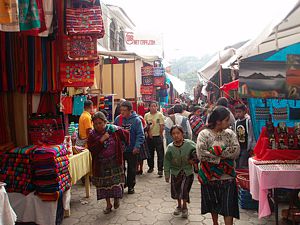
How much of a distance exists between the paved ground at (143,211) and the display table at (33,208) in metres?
0.78

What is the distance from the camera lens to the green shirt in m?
4.57

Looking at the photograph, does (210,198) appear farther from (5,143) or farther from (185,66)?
(185,66)

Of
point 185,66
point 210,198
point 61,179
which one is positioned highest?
point 185,66

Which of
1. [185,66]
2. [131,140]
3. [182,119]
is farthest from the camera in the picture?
[185,66]

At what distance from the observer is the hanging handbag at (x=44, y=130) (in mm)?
4023

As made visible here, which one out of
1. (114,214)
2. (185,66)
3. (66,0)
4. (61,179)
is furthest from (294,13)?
(185,66)

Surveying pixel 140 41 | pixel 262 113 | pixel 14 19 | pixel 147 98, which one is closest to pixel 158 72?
pixel 147 98

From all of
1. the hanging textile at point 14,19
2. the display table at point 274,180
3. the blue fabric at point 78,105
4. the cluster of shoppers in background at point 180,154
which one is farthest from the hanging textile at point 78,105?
the display table at point 274,180

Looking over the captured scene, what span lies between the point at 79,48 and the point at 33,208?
2.05 metres

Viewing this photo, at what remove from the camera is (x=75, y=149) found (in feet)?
17.2

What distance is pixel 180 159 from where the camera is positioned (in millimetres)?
4594

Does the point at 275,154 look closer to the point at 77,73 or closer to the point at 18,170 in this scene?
the point at 77,73

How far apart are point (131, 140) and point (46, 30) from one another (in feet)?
8.93

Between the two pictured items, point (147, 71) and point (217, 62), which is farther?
point (147, 71)
